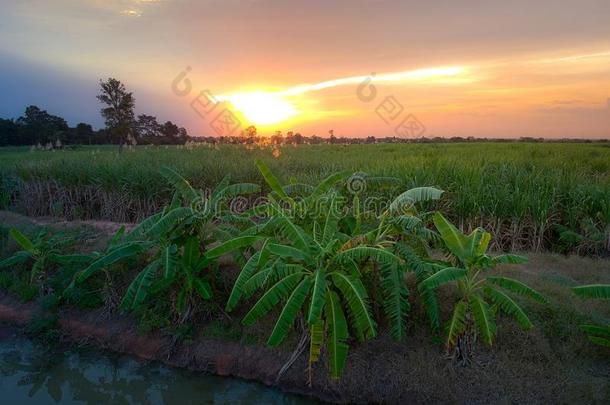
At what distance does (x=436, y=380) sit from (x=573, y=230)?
4475 mm

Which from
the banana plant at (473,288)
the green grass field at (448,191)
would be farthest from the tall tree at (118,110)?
the banana plant at (473,288)

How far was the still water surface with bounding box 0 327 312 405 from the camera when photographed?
464 cm

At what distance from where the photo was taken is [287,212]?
16.4ft

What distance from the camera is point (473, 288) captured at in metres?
4.14

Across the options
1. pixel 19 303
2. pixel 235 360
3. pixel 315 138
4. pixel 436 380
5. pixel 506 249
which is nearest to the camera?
pixel 436 380

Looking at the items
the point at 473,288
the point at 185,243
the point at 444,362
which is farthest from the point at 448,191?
the point at 185,243

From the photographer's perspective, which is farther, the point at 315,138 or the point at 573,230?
the point at 315,138

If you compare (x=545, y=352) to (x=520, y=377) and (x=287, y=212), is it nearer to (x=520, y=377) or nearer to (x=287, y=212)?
(x=520, y=377)

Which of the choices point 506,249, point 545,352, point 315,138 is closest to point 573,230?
point 506,249

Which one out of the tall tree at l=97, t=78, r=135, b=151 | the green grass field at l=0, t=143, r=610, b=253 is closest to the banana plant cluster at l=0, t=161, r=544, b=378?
the green grass field at l=0, t=143, r=610, b=253

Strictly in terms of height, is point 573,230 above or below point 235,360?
above

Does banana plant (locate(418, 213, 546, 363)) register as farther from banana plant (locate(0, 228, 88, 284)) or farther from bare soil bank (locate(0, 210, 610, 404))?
banana plant (locate(0, 228, 88, 284))

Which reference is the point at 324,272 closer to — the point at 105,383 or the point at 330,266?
the point at 330,266

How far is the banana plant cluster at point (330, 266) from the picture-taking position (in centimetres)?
402
